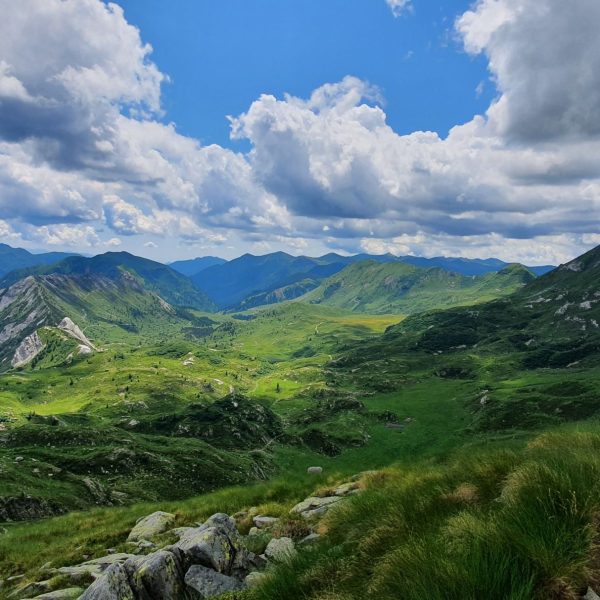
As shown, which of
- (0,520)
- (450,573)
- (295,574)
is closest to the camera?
(450,573)

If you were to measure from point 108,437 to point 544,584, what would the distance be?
155m

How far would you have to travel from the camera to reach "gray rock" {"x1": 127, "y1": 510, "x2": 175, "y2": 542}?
2077cm

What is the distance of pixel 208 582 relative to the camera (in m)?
10.7

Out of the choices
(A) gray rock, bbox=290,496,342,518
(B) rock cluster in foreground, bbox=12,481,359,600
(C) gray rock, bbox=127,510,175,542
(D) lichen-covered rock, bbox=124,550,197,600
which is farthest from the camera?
(C) gray rock, bbox=127,510,175,542

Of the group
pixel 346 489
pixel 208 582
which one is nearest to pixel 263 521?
pixel 346 489

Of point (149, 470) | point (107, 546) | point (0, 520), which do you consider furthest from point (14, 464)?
point (107, 546)

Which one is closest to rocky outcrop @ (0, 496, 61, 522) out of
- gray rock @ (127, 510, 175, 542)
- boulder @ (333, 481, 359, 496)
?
gray rock @ (127, 510, 175, 542)

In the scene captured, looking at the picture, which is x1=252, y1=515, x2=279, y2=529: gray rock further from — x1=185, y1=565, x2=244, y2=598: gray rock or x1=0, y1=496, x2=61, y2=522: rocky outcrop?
x1=0, y1=496, x2=61, y2=522: rocky outcrop

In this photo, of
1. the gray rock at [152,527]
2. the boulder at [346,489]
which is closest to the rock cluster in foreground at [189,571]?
the boulder at [346,489]

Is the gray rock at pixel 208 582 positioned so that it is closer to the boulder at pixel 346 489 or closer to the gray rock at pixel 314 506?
the gray rock at pixel 314 506

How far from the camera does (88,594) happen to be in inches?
418

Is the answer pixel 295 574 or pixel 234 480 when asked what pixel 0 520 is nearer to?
pixel 295 574

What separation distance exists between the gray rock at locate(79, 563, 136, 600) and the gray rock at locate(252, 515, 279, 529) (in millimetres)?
6985

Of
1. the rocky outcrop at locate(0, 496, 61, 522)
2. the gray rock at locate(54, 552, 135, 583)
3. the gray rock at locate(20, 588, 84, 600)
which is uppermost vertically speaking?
the gray rock at locate(20, 588, 84, 600)
